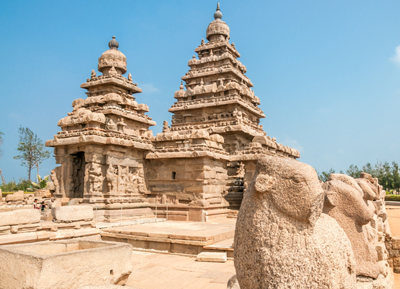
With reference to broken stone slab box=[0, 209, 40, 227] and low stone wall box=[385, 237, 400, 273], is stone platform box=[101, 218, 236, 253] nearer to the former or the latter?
broken stone slab box=[0, 209, 40, 227]

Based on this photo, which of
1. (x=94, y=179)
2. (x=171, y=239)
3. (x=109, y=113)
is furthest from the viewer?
(x=109, y=113)

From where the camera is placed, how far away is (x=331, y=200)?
383 centimetres

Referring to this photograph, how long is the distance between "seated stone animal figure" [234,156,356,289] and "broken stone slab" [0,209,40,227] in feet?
18.3

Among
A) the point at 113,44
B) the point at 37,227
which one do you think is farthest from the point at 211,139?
the point at 113,44

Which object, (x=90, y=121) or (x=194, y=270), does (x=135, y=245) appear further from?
(x=90, y=121)

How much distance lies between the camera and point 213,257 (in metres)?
6.45

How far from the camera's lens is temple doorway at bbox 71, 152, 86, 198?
12.8m

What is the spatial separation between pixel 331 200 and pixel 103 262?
2.88 metres

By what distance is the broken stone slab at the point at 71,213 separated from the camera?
7.67 meters

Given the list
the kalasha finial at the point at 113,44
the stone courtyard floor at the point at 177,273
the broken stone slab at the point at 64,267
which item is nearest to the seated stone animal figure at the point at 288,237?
the broken stone slab at the point at 64,267

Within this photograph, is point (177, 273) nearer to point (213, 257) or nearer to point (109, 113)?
point (213, 257)

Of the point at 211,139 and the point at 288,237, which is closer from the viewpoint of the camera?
the point at 288,237

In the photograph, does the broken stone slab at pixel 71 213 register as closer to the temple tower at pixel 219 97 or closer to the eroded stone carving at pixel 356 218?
the eroded stone carving at pixel 356 218

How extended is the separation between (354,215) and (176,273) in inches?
123
